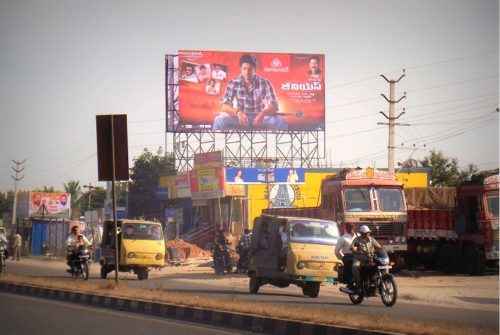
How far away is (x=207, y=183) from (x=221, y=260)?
2590cm

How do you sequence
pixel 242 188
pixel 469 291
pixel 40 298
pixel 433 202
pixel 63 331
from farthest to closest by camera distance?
pixel 242 188, pixel 433 202, pixel 469 291, pixel 40 298, pixel 63 331

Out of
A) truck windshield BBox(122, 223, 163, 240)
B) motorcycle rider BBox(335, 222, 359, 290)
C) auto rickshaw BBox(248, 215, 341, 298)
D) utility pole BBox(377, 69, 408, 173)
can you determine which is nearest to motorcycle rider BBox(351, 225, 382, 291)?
motorcycle rider BBox(335, 222, 359, 290)

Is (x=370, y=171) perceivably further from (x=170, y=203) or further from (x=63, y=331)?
(x=170, y=203)

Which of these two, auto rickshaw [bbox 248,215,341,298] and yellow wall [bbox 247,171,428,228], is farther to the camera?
yellow wall [bbox 247,171,428,228]

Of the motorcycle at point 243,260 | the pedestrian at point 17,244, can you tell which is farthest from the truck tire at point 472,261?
the pedestrian at point 17,244

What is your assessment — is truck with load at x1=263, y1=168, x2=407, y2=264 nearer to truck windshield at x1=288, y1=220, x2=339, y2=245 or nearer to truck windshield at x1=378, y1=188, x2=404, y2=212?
truck windshield at x1=378, y1=188, x2=404, y2=212

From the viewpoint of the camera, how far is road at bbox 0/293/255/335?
1200cm

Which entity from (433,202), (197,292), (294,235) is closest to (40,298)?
(197,292)

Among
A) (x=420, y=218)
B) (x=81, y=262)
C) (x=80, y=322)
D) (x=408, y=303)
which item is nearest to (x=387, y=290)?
(x=408, y=303)

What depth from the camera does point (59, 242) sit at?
183ft

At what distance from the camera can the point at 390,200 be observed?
1059 inches

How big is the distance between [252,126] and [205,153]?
419 centimetres

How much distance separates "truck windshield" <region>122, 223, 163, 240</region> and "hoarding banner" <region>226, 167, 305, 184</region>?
1059 inches

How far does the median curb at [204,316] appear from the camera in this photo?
11435 mm
